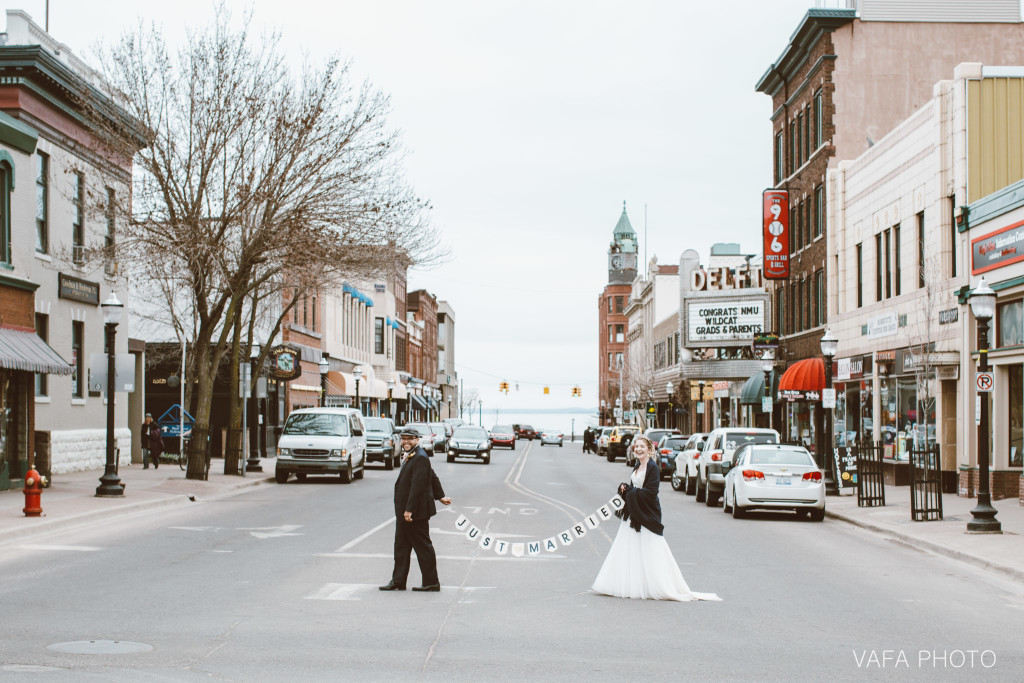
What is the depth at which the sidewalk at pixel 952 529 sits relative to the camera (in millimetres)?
16234

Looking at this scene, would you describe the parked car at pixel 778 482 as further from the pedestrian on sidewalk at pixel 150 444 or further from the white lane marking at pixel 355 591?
the pedestrian on sidewalk at pixel 150 444

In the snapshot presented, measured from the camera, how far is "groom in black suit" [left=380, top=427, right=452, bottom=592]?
1238 centimetres

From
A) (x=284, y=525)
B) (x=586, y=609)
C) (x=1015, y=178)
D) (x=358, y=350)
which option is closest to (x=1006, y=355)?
(x=1015, y=178)

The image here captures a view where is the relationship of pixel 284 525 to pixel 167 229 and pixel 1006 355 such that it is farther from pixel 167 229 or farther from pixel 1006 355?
pixel 1006 355

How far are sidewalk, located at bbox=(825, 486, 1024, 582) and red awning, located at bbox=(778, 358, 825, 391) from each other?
1128 cm

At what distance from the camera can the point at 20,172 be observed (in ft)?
90.5

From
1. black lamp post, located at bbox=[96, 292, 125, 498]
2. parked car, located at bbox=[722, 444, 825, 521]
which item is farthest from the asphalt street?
black lamp post, located at bbox=[96, 292, 125, 498]

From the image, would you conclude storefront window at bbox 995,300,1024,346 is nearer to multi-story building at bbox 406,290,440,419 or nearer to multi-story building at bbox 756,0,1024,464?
multi-story building at bbox 756,0,1024,464

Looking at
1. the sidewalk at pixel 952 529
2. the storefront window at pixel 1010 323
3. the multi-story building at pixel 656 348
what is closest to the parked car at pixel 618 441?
the multi-story building at pixel 656 348

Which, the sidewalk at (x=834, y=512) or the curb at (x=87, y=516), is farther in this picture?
the curb at (x=87, y=516)

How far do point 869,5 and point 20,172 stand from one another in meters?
29.4

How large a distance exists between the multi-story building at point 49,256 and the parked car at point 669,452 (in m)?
16.8

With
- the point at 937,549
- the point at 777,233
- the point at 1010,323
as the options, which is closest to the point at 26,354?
the point at 937,549

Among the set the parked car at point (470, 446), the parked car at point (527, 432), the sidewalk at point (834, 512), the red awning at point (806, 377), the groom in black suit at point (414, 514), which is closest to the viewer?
the groom in black suit at point (414, 514)
